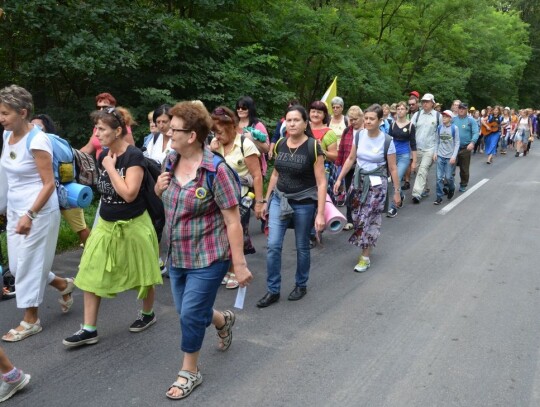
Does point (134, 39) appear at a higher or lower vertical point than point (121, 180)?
higher

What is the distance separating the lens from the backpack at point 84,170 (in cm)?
443

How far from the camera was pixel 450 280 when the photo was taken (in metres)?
5.50

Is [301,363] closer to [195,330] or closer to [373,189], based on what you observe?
[195,330]

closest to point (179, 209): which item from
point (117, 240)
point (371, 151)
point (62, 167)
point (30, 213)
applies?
point (117, 240)

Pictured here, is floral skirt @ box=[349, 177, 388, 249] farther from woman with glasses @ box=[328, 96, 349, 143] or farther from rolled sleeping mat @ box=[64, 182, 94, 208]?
rolled sleeping mat @ box=[64, 182, 94, 208]

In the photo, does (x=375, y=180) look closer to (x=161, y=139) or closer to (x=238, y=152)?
(x=238, y=152)

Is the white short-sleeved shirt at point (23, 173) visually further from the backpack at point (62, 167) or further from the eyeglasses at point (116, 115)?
the eyeglasses at point (116, 115)

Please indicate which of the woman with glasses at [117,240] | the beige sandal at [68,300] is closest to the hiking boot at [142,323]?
the woman with glasses at [117,240]

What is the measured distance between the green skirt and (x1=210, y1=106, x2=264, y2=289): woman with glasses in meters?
1.19

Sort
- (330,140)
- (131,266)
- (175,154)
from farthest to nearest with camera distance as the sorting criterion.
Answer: (330,140) < (131,266) < (175,154)

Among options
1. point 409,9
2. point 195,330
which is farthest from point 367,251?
point 409,9

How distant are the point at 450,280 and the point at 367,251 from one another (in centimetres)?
95

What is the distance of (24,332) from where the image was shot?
3.99 meters

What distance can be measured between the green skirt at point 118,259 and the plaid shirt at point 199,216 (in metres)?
0.73
